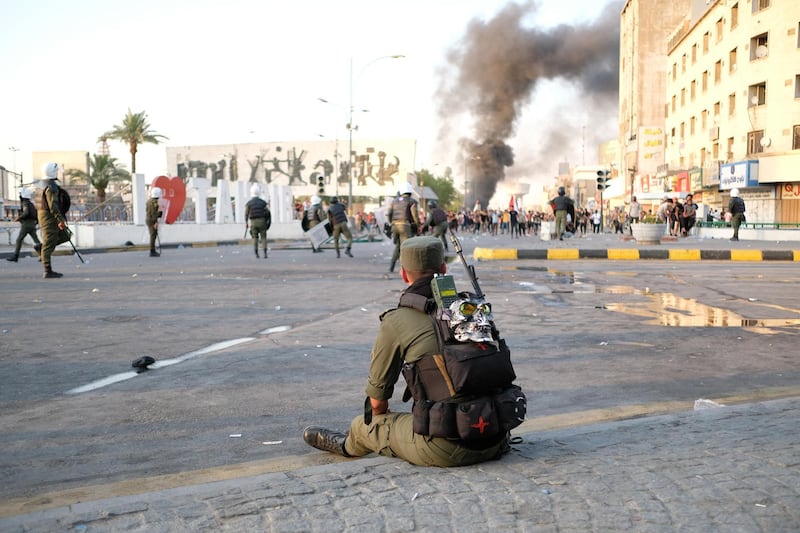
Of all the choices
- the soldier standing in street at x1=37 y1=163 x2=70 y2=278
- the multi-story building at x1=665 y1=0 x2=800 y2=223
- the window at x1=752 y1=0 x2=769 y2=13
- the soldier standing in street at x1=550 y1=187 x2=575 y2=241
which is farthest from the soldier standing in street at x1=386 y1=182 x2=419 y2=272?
the window at x1=752 y1=0 x2=769 y2=13

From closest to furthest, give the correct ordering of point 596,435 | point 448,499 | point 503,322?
point 448,499
point 596,435
point 503,322

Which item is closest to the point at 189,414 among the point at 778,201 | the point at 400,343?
the point at 400,343

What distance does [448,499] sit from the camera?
116 inches

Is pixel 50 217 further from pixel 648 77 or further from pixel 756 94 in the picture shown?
pixel 648 77

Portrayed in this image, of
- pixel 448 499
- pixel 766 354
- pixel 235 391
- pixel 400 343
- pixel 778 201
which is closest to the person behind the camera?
pixel 448 499

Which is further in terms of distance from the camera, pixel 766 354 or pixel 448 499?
pixel 766 354

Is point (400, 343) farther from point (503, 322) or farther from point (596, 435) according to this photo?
point (503, 322)

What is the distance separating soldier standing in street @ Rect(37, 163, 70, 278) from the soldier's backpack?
11.8 metres

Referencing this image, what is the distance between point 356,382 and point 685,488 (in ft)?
9.80

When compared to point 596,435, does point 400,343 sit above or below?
above

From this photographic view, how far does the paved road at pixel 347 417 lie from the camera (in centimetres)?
284

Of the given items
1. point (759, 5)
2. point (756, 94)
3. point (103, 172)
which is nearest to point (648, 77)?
point (759, 5)

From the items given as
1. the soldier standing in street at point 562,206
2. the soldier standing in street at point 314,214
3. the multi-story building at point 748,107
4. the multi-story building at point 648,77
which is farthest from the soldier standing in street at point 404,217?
the multi-story building at point 648,77

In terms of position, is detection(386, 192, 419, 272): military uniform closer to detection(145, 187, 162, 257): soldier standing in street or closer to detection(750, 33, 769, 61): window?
detection(145, 187, 162, 257): soldier standing in street
